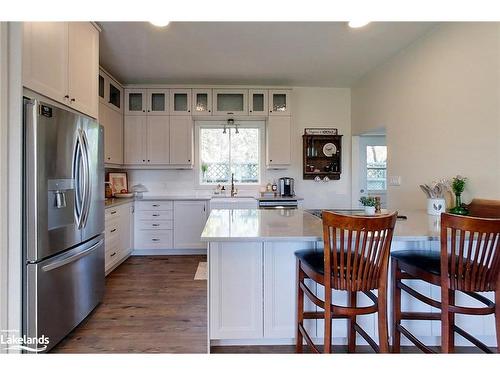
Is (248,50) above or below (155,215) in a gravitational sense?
above

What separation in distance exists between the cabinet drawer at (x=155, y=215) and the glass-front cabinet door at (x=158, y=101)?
60.1 inches

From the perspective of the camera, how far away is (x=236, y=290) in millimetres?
1847

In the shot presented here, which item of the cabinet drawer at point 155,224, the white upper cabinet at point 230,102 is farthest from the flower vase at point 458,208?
the cabinet drawer at point 155,224

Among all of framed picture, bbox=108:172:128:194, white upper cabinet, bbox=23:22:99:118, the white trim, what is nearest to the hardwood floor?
the white trim

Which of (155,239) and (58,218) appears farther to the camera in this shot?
(155,239)

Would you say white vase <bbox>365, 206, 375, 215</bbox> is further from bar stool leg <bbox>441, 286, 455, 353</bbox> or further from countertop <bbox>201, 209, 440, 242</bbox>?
bar stool leg <bbox>441, 286, 455, 353</bbox>

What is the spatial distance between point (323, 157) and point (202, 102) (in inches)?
85.9

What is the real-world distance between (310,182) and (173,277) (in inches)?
107

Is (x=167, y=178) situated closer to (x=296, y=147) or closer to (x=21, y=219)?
(x=296, y=147)

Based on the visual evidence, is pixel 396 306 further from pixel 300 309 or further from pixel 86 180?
pixel 86 180

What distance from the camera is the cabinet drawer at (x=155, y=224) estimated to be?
4.22 m

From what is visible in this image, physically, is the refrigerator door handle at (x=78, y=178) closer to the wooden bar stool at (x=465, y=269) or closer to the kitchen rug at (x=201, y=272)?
the kitchen rug at (x=201, y=272)

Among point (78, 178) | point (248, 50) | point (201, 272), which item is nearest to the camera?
point (78, 178)

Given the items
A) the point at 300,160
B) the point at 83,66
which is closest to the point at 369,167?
the point at 300,160
